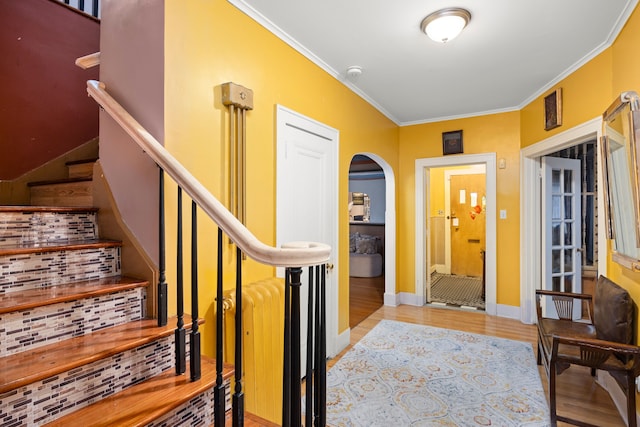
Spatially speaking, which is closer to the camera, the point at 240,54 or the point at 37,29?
the point at 240,54

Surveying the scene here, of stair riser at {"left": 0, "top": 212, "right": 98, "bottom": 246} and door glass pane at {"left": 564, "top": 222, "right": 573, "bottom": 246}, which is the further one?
door glass pane at {"left": 564, "top": 222, "right": 573, "bottom": 246}

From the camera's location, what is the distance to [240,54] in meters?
1.95

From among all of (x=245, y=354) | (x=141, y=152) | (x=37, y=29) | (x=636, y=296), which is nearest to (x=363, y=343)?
(x=245, y=354)

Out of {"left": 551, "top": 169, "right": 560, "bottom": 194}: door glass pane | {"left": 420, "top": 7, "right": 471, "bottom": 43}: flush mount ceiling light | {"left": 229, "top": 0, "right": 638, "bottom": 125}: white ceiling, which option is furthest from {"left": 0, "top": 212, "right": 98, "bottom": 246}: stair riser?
{"left": 551, "top": 169, "right": 560, "bottom": 194}: door glass pane

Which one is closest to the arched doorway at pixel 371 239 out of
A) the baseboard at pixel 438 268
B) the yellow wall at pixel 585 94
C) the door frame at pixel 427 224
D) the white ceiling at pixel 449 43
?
the door frame at pixel 427 224

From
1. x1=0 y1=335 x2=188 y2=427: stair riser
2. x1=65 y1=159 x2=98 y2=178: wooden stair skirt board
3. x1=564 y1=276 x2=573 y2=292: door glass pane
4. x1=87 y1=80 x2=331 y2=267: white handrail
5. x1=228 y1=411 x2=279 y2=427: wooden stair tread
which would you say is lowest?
x1=228 y1=411 x2=279 y2=427: wooden stair tread

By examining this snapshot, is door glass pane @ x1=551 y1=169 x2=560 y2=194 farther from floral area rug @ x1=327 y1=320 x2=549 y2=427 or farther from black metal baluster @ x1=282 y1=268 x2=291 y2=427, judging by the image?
black metal baluster @ x1=282 y1=268 x2=291 y2=427

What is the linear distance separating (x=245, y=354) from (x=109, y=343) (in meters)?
0.66

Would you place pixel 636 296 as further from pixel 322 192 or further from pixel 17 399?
pixel 17 399

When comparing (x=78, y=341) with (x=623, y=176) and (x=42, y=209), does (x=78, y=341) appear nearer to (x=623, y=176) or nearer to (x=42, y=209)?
(x=42, y=209)

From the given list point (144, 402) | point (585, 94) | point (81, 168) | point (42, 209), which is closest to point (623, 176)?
point (585, 94)

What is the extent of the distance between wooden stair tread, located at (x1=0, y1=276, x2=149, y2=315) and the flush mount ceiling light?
2372 mm

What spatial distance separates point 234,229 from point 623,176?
242 cm

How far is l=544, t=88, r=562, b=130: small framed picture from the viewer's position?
3.07 metres
